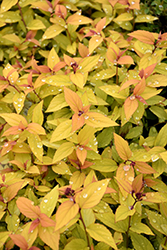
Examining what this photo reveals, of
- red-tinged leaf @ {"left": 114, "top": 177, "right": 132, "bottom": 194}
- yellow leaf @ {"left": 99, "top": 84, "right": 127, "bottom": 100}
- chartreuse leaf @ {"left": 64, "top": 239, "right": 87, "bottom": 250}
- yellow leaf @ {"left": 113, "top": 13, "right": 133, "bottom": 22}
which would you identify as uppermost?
yellow leaf @ {"left": 113, "top": 13, "right": 133, "bottom": 22}

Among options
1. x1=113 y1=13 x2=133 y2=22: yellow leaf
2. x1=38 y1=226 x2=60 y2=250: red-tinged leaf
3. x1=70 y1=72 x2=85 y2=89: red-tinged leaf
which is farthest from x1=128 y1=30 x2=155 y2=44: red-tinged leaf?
x1=38 y1=226 x2=60 y2=250: red-tinged leaf

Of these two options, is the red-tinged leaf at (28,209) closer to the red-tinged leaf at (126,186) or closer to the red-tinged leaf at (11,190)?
the red-tinged leaf at (11,190)

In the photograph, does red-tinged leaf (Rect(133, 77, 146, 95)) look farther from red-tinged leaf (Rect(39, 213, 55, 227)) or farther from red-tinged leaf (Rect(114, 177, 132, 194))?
red-tinged leaf (Rect(39, 213, 55, 227))

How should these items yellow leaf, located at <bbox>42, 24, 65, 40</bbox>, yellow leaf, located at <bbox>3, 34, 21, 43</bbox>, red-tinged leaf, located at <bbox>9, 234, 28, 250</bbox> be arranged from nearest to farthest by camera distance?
red-tinged leaf, located at <bbox>9, 234, 28, 250</bbox> < yellow leaf, located at <bbox>42, 24, 65, 40</bbox> < yellow leaf, located at <bbox>3, 34, 21, 43</bbox>

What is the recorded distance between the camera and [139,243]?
1.30m

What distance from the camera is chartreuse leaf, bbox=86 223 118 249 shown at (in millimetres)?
1050

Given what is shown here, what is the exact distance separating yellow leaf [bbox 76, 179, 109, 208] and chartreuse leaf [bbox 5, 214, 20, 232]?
23.1 inches

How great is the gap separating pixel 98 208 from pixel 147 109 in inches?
41.7

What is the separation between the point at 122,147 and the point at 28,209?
74cm

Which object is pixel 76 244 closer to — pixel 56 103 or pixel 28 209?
pixel 28 209

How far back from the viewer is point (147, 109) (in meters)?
1.96

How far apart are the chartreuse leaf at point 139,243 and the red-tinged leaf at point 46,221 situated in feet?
1.85

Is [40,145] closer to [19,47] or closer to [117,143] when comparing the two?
[117,143]

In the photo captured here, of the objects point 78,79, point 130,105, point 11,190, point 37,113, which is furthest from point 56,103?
point 11,190
